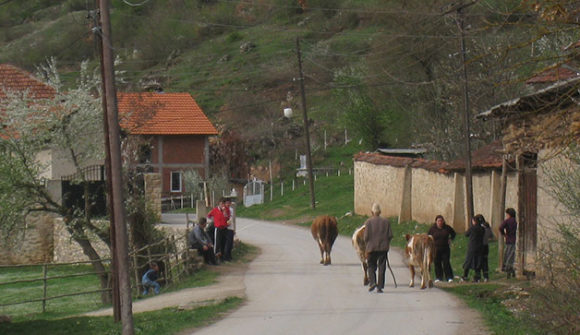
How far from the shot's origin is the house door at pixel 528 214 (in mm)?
18703

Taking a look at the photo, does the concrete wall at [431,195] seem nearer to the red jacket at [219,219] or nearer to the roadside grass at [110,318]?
the roadside grass at [110,318]

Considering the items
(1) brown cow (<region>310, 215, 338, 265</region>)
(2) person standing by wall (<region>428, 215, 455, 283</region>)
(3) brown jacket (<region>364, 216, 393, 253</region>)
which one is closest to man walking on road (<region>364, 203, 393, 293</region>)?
(3) brown jacket (<region>364, 216, 393, 253</region>)

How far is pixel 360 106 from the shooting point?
5484cm

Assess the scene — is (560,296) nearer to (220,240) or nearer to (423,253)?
(423,253)

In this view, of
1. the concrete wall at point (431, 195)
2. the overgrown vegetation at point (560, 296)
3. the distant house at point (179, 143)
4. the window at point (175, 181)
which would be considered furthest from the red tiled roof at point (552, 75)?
the window at point (175, 181)

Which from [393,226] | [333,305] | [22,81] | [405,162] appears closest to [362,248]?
[333,305]

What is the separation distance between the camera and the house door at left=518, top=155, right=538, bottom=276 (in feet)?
61.4

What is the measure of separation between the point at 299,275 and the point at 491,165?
23.6 feet

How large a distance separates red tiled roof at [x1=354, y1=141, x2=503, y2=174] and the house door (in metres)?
2.69

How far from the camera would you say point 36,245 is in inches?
1335

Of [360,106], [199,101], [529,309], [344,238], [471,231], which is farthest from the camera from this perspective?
[199,101]

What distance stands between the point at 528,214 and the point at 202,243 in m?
8.66

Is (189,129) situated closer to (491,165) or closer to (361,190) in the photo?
(361,190)

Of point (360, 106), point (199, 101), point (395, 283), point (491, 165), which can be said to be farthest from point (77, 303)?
point (199, 101)
